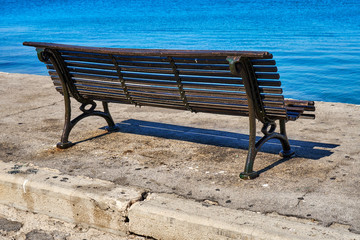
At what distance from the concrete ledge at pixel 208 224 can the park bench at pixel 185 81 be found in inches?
31.5

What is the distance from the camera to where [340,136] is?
5.10 metres

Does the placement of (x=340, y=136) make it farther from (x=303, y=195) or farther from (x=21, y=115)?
(x=21, y=115)

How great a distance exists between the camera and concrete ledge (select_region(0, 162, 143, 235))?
3482 mm

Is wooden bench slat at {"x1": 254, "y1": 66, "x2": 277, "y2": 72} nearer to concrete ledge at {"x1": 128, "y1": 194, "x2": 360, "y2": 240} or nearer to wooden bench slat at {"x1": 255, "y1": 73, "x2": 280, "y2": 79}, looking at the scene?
wooden bench slat at {"x1": 255, "y1": 73, "x2": 280, "y2": 79}

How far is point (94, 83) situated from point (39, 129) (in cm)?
134

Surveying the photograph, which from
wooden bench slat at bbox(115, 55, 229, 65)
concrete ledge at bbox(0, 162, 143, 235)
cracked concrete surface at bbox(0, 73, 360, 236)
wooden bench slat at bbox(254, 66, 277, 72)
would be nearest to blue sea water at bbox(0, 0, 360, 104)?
cracked concrete surface at bbox(0, 73, 360, 236)

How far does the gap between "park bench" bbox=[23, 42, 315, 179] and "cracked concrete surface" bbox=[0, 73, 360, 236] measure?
0.27 m

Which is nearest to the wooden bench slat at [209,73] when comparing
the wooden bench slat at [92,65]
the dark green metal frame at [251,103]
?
the dark green metal frame at [251,103]

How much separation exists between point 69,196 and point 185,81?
4.57ft

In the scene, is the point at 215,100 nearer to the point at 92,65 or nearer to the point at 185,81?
the point at 185,81

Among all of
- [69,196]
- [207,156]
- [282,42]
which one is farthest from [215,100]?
[282,42]

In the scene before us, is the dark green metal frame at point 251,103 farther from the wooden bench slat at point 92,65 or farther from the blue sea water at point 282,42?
the blue sea water at point 282,42

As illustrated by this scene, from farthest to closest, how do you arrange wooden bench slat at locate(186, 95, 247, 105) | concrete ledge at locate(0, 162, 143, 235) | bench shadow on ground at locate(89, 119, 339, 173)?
bench shadow on ground at locate(89, 119, 339, 173), wooden bench slat at locate(186, 95, 247, 105), concrete ledge at locate(0, 162, 143, 235)

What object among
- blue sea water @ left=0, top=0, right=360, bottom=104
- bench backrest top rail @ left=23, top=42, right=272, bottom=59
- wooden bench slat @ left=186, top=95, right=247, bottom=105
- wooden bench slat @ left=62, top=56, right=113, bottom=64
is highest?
bench backrest top rail @ left=23, top=42, right=272, bottom=59
